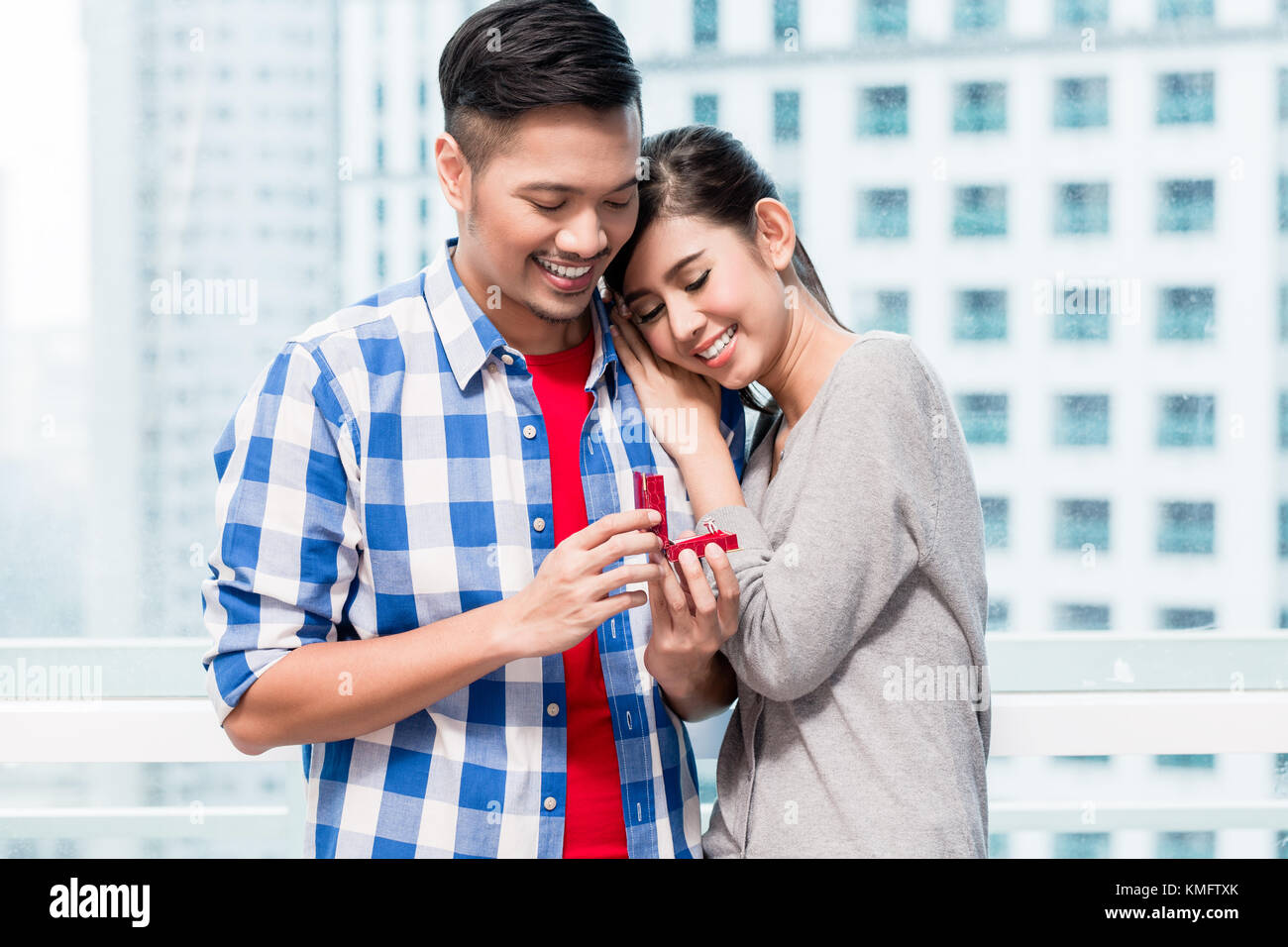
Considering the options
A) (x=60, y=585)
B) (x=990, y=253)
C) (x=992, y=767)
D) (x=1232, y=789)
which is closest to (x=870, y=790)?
(x=992, y=767)

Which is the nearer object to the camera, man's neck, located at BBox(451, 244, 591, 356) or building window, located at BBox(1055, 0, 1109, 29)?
man's neck, located at BBox(451, 244, 591, 356)

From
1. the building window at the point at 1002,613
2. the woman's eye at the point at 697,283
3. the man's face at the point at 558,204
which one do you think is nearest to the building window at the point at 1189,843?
the building window at the point at 1002,613

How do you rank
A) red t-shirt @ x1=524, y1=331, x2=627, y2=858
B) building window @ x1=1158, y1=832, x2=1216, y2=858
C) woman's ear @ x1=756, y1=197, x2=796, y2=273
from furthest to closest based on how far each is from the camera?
building window @ x1=1158, y1=832, x2=1216, y2=858 < woman's ear @ x1=756, y1=197, x2=796, y2=273 < red t-shirt @ x1=524, y1=331, x2=627, y2=858

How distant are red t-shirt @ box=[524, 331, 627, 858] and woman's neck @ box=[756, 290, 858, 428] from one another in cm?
23

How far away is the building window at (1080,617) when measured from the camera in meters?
1.66

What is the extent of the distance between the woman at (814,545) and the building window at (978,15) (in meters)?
0.68

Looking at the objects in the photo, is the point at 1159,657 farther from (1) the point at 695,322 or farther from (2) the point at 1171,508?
(1) the point at 695,322

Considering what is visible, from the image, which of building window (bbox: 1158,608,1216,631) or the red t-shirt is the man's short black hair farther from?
building window (bbox: 1158,608,1216,631)

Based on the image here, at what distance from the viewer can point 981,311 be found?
63.5 inches

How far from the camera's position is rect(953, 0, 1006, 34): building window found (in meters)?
1.58

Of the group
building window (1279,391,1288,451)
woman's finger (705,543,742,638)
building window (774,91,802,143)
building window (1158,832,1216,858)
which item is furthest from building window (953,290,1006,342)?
building window (1158,832,1216,858)

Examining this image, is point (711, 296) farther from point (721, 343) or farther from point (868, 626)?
point (868, 626)
